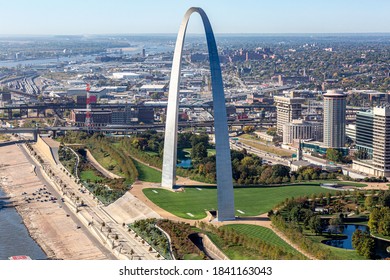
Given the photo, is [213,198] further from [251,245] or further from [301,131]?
[301,131]

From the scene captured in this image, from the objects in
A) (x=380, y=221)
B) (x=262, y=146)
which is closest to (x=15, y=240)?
(x=380, y=221)

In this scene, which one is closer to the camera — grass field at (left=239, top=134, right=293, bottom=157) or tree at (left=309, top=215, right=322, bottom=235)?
tree at (left=309, top=215, right=322, bottom=235)

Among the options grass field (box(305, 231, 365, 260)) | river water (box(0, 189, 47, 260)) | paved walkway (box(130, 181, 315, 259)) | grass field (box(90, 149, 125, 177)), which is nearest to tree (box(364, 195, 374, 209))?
paved walkway (box(130, 181, 315, 259))

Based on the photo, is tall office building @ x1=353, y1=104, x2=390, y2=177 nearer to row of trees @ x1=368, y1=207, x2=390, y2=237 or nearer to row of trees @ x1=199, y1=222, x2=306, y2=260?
row of trees @ x1=368, y1=207, x2=390, y2=237

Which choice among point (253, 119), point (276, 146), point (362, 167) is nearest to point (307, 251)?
point (362, 167)

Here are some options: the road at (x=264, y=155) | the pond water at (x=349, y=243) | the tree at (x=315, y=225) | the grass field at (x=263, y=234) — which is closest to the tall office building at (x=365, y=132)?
the road at (x=264, y=155)

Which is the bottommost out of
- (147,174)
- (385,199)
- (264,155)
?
(264,155)
